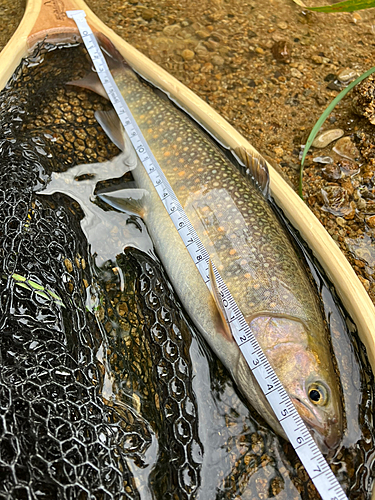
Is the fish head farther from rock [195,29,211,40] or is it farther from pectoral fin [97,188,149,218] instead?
rock [195,29,211,40]

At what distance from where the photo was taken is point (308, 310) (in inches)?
81.4

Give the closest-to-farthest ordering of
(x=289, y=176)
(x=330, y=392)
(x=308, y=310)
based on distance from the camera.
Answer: (x=330, y=392) < (x=308, y=310) < (x=289, y=176)

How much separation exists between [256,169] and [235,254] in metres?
0.60

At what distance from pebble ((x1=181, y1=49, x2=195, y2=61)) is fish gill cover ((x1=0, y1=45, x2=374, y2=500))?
5.42ft

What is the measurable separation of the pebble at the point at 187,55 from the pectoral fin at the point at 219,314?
7.38 ft

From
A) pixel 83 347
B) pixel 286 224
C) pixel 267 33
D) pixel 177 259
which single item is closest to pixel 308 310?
pixel 286 224

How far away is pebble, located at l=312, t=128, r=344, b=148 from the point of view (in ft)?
10.3

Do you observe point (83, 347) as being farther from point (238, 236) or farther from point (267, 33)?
point (267, 33)

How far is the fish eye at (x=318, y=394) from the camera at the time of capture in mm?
1844

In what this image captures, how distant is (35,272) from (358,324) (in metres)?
1.54

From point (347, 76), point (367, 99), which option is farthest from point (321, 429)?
point (347, 76)

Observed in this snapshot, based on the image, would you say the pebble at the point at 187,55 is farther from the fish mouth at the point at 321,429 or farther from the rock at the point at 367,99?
the fish mouth at the point at 321,429

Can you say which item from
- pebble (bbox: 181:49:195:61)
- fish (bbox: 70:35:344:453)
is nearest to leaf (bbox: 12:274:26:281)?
fish (bbox: 70:35:344:453)

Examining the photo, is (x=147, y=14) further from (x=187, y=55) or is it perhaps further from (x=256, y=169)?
(x=256, y=169)
